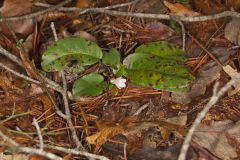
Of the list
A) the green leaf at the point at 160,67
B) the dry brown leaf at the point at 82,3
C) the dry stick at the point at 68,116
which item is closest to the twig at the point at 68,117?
the dry stick at the point at 68,116

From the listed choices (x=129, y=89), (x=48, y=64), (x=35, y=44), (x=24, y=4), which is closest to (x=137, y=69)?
(x=129, y=89)

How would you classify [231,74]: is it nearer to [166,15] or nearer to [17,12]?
[166,15]

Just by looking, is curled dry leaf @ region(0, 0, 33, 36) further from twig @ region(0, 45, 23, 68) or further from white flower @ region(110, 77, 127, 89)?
white flower @ region(110, 77, 127, 89)

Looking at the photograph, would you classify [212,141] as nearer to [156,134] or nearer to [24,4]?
[156,134]

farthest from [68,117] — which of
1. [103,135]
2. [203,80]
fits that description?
[203,80]

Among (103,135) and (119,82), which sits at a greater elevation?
(119,82)

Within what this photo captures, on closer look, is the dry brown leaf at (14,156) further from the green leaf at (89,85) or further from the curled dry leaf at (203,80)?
the curled dry leaf at (203,80)
